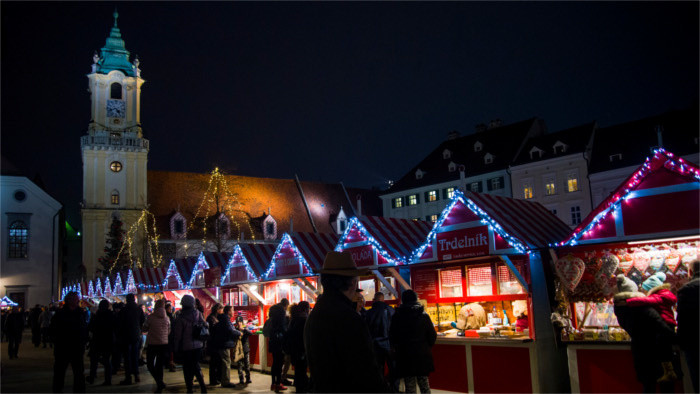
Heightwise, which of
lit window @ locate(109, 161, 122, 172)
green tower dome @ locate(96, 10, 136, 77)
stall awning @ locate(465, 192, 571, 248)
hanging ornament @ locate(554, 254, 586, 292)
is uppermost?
green tower dome @ locate(96, 10, 136, 77)

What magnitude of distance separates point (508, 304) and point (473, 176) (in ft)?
111

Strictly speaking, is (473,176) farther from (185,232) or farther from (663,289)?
(663,289)

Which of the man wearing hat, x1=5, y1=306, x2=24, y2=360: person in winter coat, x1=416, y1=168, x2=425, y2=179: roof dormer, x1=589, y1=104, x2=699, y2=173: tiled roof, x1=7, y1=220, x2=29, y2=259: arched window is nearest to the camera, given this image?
the man wearing hat

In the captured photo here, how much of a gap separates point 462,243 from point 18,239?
44123 mm

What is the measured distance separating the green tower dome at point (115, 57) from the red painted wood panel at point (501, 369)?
50.5 meters

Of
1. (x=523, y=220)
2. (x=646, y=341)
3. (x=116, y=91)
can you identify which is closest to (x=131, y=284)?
(x=523, y=220)

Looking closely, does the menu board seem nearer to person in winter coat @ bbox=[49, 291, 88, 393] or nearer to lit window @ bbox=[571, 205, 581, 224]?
person in winter coat @ bbox=[49, 291, 88, 393]

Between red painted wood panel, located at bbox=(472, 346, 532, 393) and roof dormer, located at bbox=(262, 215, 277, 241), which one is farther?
roof dormer, located at bbox=(262, 215, 277, 241)

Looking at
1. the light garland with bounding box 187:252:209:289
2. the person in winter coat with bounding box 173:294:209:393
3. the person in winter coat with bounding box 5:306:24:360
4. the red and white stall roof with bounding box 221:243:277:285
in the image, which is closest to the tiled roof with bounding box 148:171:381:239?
the light garland with bounding box 187:252:209:289

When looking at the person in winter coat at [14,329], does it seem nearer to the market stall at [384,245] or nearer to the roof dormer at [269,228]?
the market stall at [384,245]

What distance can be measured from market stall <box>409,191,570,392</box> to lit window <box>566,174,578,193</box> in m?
27.5

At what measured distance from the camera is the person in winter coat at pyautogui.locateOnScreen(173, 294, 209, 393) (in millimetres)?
10750

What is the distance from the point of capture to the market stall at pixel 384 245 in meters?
12.3

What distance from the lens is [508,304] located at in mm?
11461
